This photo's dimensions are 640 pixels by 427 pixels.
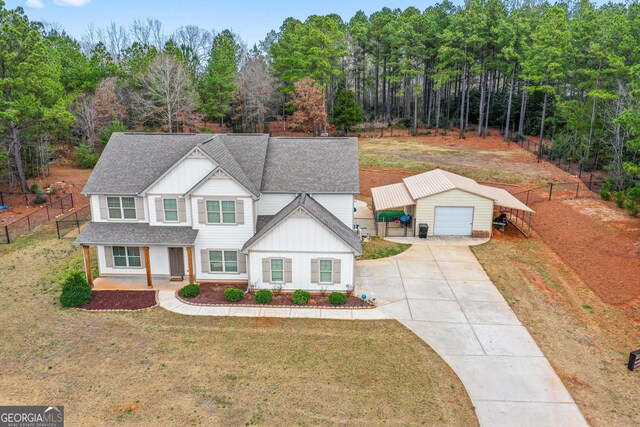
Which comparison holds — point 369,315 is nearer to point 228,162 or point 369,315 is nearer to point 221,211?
point 221,211

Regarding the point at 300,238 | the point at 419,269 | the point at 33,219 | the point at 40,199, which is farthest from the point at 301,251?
the point at 40,199

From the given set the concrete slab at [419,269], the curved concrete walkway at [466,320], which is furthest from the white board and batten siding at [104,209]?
→ the concrete slab at [419,269]

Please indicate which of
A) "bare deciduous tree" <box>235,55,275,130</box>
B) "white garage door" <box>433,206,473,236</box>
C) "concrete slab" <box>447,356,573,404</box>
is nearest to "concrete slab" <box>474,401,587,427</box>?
"concrete slab" <box>447,356,573,404</box>

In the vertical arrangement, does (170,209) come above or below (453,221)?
above

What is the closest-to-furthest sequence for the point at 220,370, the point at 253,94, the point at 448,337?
the point at 220,370
the point at 448,337
the point at 253,94

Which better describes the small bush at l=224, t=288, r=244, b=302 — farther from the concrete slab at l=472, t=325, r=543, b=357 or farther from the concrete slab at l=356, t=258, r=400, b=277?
the concrete slab at l=472, t=325, r=543, b=357

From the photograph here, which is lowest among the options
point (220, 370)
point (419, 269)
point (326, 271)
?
point (220, 370)

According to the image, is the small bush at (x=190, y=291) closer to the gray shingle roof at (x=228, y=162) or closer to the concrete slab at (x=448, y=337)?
the gray shingle roof at (x=228, y=162)
